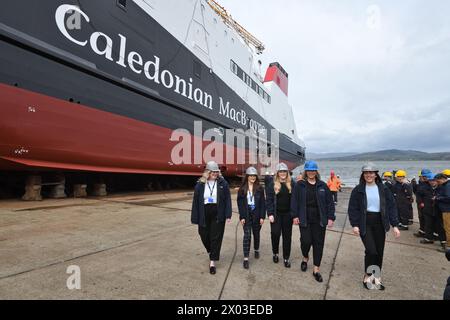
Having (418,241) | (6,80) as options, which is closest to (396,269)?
(418,241)

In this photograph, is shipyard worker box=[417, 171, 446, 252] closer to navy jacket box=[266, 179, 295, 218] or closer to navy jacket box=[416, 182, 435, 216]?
navy jacket box=[416, 182, 435, 216]

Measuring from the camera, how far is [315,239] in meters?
3.11

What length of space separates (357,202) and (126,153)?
6198mm

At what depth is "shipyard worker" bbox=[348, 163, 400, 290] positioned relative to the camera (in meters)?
2.79

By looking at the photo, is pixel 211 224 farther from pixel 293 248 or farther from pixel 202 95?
pixel 202 95

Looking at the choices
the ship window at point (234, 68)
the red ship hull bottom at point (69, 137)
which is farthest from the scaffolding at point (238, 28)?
the red ship hull bottom at point (69, 137)

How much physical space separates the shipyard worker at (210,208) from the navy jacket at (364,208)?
150 centimetres

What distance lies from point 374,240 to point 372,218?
242 mm

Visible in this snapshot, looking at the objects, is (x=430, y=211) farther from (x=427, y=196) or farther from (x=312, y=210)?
(x=312, y=210)

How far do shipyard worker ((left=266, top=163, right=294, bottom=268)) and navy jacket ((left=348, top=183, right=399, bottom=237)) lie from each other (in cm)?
78

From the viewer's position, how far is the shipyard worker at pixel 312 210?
3086 millimetres

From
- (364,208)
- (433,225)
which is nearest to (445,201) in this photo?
(433,225)

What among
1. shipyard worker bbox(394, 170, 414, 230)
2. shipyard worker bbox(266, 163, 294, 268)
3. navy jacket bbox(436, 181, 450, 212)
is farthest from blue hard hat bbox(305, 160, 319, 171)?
shipyard worker bbox(394, 170, 414, 230)

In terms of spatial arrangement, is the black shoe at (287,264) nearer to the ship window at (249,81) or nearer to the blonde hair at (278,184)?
the blonde hair at (278,184)
